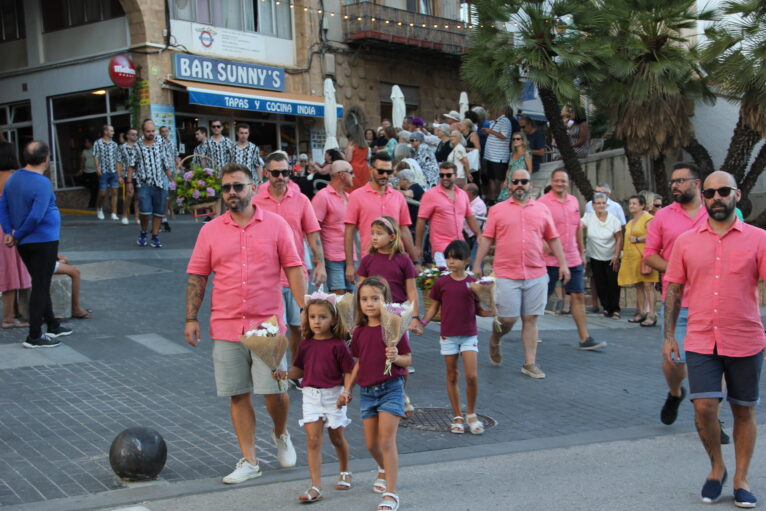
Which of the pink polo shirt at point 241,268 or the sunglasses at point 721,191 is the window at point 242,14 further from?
the sunglasses at point 721,191

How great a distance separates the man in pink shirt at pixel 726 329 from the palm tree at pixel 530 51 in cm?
995

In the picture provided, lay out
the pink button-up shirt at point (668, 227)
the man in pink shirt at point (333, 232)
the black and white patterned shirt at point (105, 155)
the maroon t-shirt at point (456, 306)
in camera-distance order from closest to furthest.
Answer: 1. the pink button-up shirt at point (668, 227)
2. the maroon t-shirt at point (456, 306)
3. the man in pink shirt at point (333, 232)
4. the black and white patterned shirt at point (105, 155)

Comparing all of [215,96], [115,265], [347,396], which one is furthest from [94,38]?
[347,396]

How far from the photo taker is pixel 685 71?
15.6 meters

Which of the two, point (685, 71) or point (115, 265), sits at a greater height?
point (685, 71)

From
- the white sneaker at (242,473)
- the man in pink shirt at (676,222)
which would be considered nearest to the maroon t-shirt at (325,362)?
the white sneaker at (242,473)

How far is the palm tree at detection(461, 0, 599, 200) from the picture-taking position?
15.3 meters

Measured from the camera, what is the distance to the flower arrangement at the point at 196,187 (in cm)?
1438

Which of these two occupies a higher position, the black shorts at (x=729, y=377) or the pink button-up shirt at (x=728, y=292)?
the pink button-up shirt at (x=728, y=292)

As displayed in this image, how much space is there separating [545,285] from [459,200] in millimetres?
1277

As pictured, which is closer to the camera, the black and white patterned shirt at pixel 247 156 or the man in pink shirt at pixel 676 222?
the man in pink shirt at pixel 676 222

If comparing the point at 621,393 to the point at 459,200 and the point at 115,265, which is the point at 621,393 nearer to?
the point at 459,200

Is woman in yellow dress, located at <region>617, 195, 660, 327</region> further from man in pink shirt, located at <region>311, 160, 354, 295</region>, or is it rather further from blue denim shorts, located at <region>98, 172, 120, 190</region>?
blue denim shorts, located at <region>98, 172, 120, 190</region>

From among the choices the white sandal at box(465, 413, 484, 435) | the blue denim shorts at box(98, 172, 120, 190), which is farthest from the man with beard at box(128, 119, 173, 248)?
the white sandal at box(465, 413, 484, 435)
